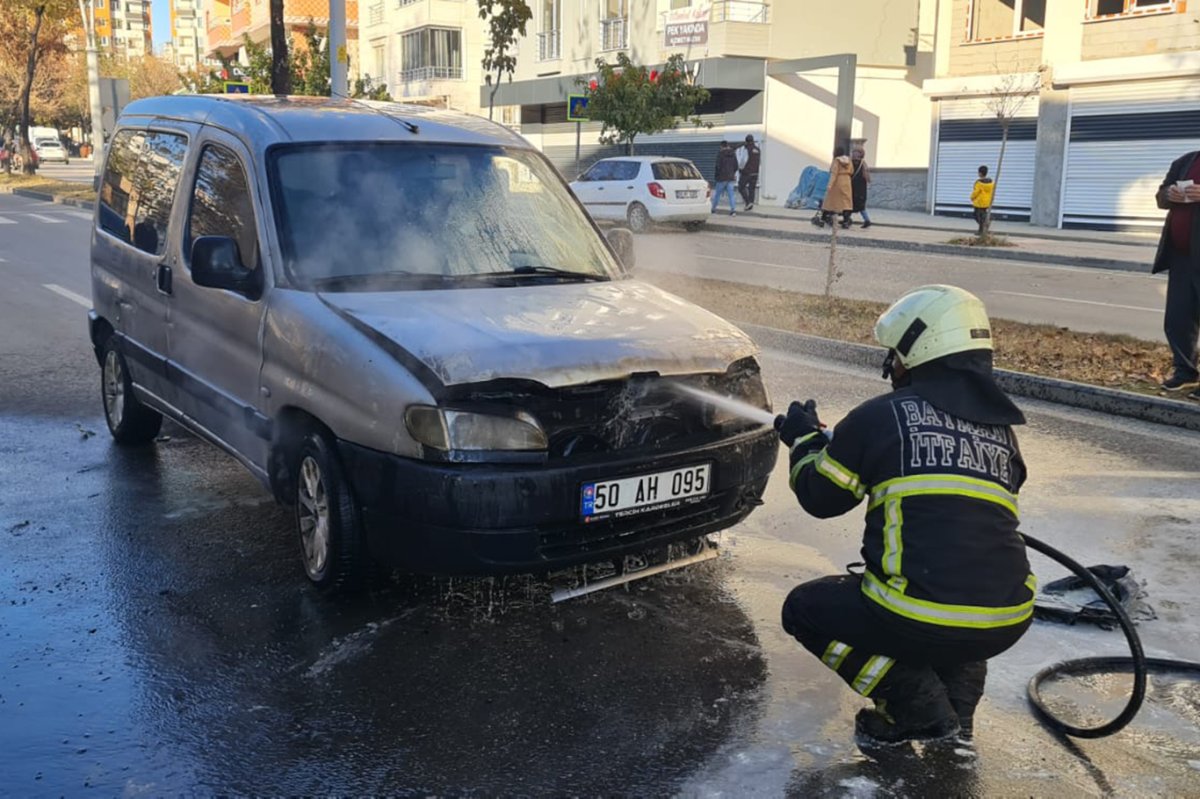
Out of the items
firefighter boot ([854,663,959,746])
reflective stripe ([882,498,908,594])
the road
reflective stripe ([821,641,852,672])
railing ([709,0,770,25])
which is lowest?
firefighter boot ([854,663,959,746])

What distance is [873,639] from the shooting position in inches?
126

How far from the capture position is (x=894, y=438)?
3.08 metres

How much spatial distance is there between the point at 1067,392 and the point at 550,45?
40281 millimetres

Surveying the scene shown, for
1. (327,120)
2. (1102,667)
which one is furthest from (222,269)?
(1102,667)

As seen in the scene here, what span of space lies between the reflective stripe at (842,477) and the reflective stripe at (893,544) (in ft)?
0.33

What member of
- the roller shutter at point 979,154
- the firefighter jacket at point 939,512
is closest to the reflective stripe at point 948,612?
the firefighter jacket at point 939,512

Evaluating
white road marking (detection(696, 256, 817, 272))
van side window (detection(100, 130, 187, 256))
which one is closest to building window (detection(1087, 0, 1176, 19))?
white road marking (detection(696, 256, 817, 272))

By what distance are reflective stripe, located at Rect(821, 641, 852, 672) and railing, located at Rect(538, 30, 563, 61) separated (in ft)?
143

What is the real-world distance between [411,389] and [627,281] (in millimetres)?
1684

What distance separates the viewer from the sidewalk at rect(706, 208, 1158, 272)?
1989 cm

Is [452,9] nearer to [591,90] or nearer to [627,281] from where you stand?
[591,90]

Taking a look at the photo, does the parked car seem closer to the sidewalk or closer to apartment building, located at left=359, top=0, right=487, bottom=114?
apartment building, located at left=359, top=0, right=487, bottom=114

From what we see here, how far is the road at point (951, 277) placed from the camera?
12820mm

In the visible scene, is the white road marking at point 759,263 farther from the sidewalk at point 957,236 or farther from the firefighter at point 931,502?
the firefighter at point 931,502
